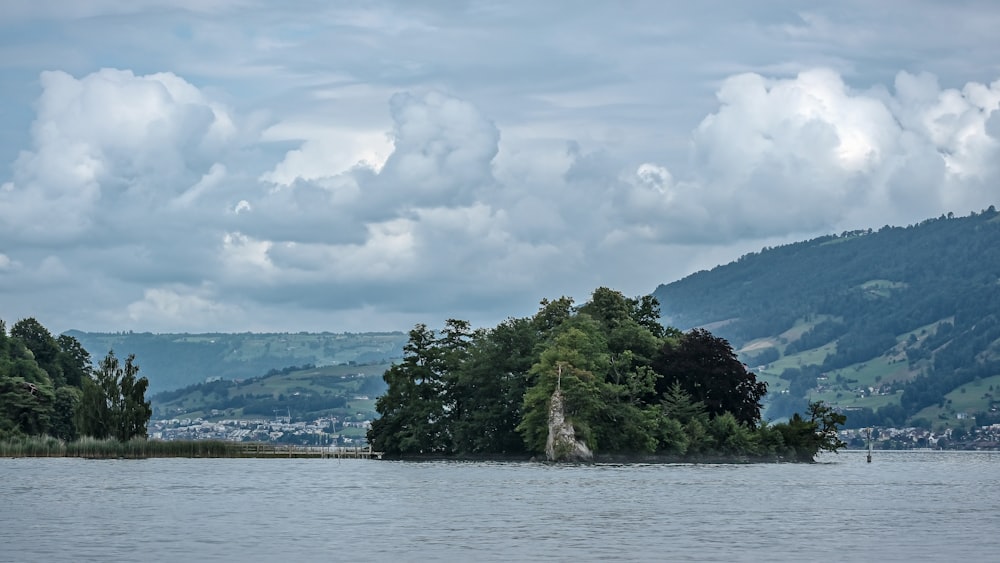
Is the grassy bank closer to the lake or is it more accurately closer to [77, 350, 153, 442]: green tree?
[77, 350, 153, 442]: green tree

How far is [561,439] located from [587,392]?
6.09 m

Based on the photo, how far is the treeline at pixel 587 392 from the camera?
131 metres

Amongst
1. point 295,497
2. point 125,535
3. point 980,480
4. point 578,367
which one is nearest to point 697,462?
point 578,367

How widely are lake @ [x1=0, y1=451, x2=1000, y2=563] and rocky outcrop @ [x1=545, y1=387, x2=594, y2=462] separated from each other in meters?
21.1

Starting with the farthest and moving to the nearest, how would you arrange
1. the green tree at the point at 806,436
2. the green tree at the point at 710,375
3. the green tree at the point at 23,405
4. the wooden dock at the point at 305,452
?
the wooden dock at the point at 305,452, the green tree at the point at 806,436, the green tree at the point at 710,375, the green tree at the point at 23,405

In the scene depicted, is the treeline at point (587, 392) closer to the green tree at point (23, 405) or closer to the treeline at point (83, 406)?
the treeline at point (83, 406)

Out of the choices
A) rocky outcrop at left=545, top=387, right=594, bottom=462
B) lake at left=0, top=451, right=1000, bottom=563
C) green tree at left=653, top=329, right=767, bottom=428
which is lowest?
lake at left=0, top=451, right=1000, bottom=563

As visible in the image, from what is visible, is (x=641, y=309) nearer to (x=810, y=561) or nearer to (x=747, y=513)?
(x=747, y=513)

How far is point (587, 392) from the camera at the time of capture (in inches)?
5059

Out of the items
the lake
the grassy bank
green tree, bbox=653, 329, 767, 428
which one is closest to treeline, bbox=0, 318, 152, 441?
the grassy bank

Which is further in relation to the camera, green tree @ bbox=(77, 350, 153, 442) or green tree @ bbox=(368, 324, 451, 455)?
green tree @ bbox=(368, 324, 451, 455)

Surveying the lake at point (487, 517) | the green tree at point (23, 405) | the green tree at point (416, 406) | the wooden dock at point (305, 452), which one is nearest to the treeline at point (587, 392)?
the green tree at point (416, 406)

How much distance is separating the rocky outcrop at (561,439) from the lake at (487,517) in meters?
21.1

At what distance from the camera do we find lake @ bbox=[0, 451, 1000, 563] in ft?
155
